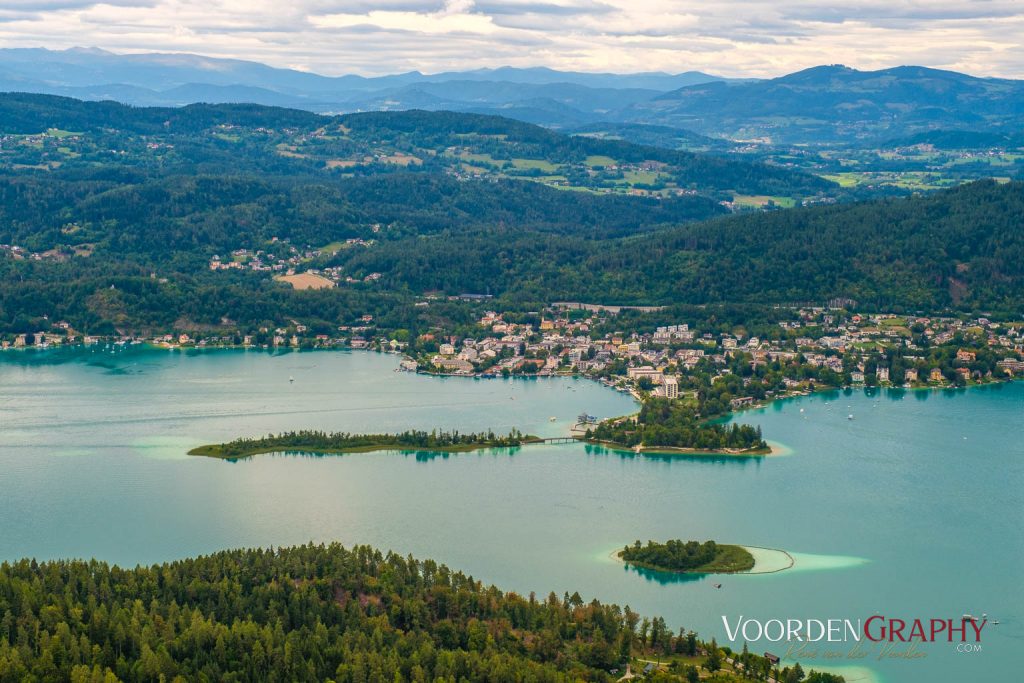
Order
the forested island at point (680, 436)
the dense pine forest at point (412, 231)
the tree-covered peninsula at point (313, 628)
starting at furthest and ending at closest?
the dense pine forest at point (412, 231)
the forested island at point (680, 436)
the tree-covered peninsula at point (313, 628)

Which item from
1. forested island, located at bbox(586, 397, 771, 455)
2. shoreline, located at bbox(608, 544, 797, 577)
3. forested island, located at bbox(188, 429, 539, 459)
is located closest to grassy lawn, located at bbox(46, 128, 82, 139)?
forested island, located at bbox(188, 429, 539, 459)

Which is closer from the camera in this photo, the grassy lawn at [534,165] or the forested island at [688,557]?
the forested island at [688,557]

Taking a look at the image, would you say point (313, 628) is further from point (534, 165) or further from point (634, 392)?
point (534, 165)

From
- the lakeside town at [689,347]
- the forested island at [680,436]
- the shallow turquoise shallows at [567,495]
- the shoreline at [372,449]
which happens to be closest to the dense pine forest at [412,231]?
the lakeside town at [689,347]

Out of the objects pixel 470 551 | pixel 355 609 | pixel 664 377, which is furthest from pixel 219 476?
pixel 664 377

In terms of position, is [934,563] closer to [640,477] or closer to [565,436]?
[640,477]

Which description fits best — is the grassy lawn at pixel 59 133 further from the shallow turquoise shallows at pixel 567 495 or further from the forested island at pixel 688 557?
the forested island at pixel 688 557
